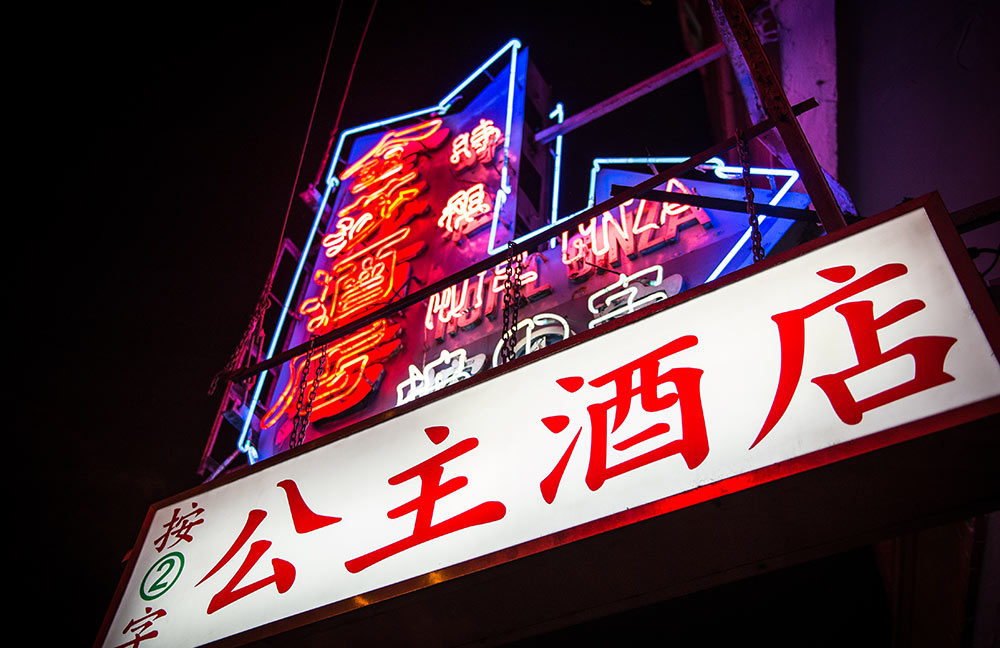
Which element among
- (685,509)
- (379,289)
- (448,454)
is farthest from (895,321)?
(379,289)

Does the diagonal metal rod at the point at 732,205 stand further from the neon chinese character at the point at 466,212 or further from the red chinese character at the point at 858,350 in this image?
the neon chinese character at the point at 466,212

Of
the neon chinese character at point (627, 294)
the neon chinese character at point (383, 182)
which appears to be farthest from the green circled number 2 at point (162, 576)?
the neon chinese character at point (383, 182)

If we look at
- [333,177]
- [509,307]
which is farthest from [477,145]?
[509,307]

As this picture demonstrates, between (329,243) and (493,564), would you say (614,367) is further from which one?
(329,243)

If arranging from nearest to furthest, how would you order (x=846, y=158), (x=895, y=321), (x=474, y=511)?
(x=895, y=321) < (x=474, y=511) < (x=846, y=158)

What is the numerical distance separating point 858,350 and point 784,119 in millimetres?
1812

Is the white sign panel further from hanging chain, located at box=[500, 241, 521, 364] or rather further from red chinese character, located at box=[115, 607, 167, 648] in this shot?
hanging chain, located at box=[500, 241, 521, 364]

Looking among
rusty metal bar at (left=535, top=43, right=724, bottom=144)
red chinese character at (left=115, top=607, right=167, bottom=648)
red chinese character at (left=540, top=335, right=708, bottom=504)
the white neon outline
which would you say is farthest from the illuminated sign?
red chinese character at (left=540, top=335, right=708, bottom=504)

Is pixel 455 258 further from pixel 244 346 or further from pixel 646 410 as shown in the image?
pixel 646 410

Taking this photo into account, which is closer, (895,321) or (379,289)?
(895,321)

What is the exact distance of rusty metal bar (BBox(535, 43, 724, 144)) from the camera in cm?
786

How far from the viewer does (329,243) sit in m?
10.2

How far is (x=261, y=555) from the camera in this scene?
341 cm

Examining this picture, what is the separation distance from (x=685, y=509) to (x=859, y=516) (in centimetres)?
61
